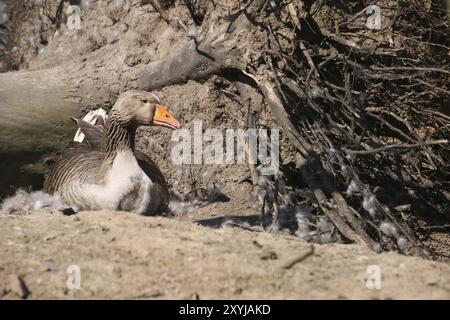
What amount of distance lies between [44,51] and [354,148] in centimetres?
475

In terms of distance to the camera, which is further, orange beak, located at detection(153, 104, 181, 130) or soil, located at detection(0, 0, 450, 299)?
orange beak, located at detection(153, 104, 181, 130)

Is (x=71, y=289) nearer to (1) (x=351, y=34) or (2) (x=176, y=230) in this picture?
(2) (x=176, y=230)

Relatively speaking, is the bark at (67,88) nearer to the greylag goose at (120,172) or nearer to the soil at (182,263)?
the greylag goose at (120,172)

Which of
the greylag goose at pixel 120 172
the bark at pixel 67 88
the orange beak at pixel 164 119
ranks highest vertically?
the bark at pixel 67 88

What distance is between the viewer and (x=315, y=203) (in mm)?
6922

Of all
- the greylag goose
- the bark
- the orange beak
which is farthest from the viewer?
the bark

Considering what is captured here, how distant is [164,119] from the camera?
243 inches

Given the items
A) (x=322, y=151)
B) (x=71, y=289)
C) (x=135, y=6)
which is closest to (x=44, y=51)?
(x=135, y=6)

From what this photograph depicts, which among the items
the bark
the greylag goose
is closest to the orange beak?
the greylag goose

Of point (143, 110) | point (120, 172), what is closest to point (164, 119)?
point (143, 110)

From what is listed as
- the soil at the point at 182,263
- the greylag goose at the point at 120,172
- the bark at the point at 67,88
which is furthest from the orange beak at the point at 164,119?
the bark at the point at 67,88

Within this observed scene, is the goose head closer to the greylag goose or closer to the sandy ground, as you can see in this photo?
the greylag goose

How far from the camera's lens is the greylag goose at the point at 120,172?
5.86 meters

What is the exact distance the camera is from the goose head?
20.3ft
